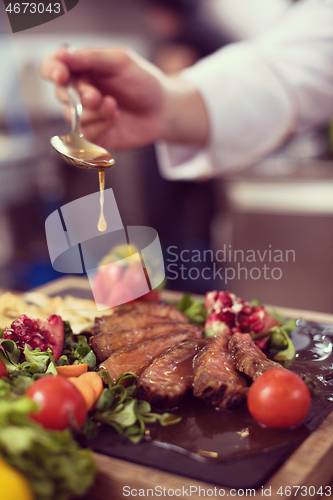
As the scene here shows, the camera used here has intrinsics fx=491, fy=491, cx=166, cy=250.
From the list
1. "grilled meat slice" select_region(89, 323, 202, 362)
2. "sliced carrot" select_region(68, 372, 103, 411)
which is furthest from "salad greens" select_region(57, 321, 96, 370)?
"sliced carrot" select_region(68, 372, 103, 411)

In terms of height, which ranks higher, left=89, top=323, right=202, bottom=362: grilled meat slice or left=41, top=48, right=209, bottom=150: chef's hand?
left=41, top=48, right=209, bottom=150: chef's hand

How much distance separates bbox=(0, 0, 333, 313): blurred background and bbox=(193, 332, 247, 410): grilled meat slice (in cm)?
155

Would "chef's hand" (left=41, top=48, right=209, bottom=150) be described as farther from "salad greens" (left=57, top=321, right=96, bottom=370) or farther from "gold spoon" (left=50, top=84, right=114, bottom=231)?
"salad greens" (left=57, top=321, right=96, bottom=370)

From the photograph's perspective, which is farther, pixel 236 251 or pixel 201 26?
pixel 201 26

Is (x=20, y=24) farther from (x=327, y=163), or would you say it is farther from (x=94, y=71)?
(x=327, y=163)

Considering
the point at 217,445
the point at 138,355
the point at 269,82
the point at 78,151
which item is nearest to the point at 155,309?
the point at 138,355

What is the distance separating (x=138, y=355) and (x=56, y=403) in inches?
14.6

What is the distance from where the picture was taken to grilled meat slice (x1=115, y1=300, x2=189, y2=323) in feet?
4.87

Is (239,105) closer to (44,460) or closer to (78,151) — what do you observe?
(78,151)

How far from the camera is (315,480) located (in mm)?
874

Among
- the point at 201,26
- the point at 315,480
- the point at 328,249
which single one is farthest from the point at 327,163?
the point at 315,480

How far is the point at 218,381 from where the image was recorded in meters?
1.04

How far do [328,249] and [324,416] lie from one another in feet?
7.81

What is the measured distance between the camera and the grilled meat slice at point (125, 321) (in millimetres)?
1364
